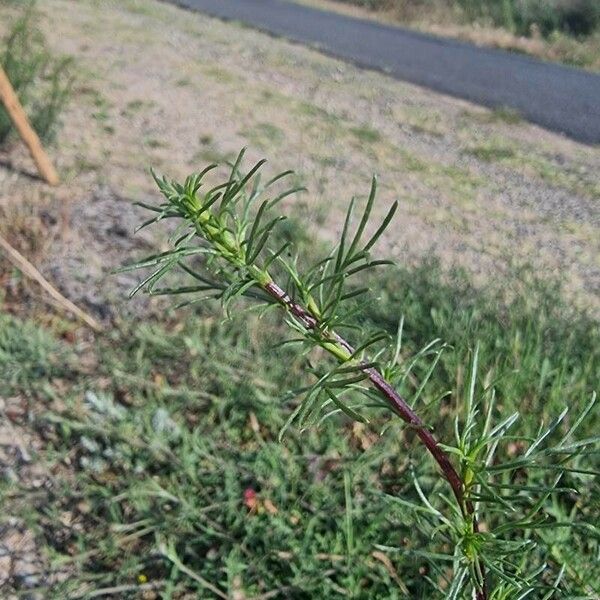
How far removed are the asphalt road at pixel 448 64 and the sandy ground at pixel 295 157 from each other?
1009 mm

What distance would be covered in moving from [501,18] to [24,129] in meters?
18.4

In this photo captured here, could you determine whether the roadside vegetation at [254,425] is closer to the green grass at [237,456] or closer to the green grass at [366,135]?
the green grass at [237,456]

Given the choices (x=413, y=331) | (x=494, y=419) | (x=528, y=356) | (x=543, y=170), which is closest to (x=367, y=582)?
(x=494, y=419)

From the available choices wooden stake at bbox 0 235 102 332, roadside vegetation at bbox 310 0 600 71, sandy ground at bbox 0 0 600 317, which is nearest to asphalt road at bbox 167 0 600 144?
sandy ground at bbox 0 0 600 317

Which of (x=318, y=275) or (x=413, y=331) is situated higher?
(x=318, y=275)

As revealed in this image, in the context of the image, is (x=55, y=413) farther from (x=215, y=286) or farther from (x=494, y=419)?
(x=215, y=286)

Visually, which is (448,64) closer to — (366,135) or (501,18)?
(366,135)

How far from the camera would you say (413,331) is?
3066mm

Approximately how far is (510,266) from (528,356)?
1.65 meters

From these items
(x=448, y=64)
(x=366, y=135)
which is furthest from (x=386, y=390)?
(x=448, y=64)

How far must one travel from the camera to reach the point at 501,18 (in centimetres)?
2059

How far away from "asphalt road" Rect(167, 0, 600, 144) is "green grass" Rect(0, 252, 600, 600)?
6751 mm

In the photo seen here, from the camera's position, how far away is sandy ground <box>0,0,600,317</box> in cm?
404

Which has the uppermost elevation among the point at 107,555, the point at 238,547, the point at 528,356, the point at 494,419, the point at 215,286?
the point at 215,286
